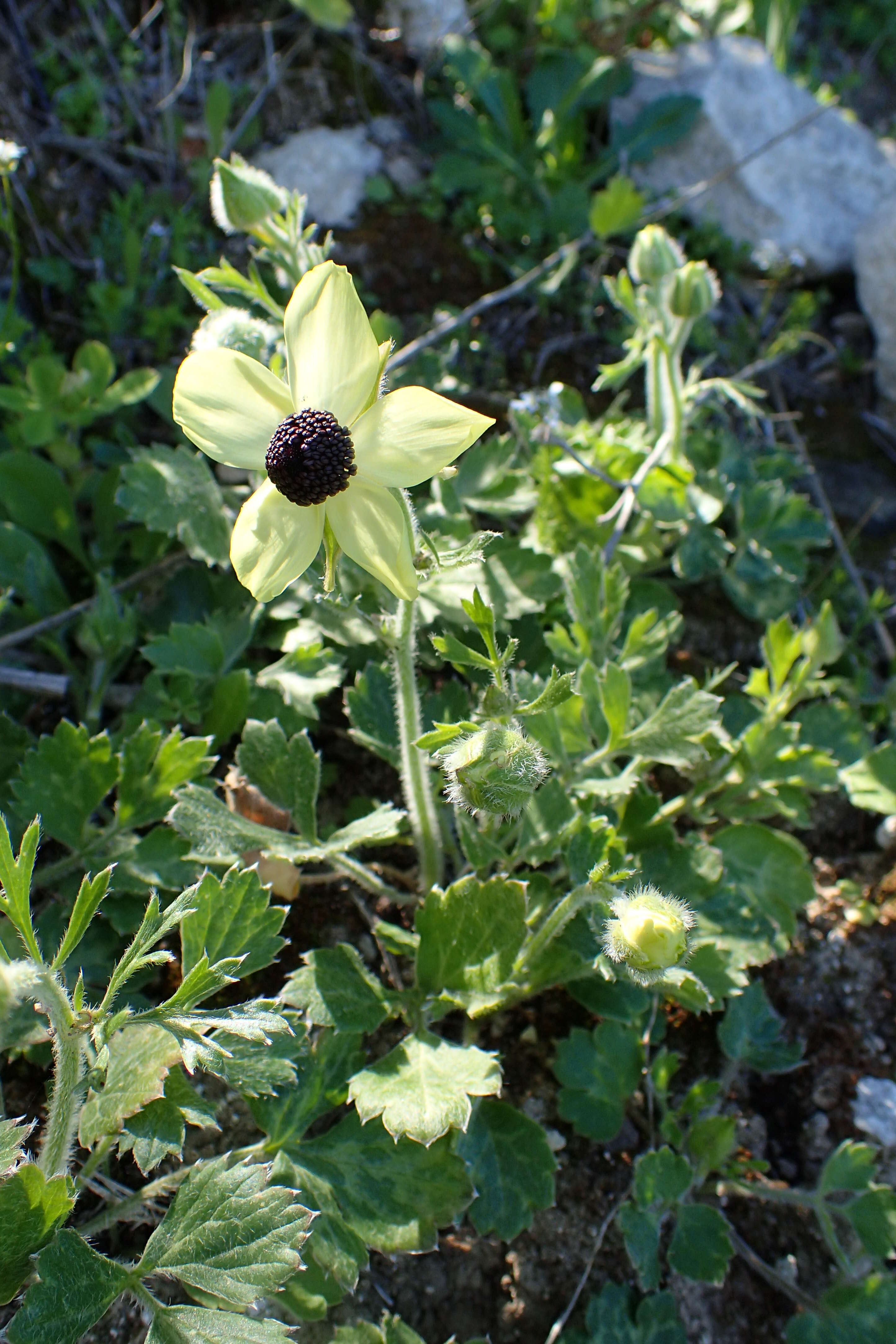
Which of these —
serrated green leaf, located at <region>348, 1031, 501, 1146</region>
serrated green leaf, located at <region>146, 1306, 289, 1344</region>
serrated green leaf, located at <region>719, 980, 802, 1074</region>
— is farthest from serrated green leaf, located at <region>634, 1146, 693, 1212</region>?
serrated green leaf, located at <region>146, 1306, 289, 1344</region>

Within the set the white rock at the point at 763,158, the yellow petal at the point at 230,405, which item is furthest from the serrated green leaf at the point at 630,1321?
the white rock at the point at 763,158

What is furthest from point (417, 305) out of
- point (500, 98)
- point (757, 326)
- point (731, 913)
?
point (731, 913)

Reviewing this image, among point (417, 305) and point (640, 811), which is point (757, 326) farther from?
point (640, 811)

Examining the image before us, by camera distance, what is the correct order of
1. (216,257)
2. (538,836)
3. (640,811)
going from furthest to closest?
(216,257) → (640,811) → (538,836)

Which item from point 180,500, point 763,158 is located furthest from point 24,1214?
point 763,158

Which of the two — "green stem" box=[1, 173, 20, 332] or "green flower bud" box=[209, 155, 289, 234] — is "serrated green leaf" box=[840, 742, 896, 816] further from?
"green stem" box=[1, 173, 20, 332]

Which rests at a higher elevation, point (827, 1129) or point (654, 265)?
point (654, 265)

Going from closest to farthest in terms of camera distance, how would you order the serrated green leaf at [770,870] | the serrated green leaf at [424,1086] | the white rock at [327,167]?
the serrated green leaf at [424,1086]
the serrated green leaf at [770,870]
the white rock at [327,167]

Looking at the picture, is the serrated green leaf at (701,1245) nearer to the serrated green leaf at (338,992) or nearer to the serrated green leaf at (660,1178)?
the serrated green leaf at (660,1178)
